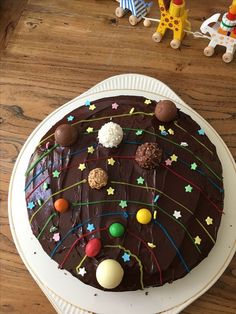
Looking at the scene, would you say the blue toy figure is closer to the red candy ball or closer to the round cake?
the round cake

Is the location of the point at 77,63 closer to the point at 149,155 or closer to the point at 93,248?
the point at 149,155

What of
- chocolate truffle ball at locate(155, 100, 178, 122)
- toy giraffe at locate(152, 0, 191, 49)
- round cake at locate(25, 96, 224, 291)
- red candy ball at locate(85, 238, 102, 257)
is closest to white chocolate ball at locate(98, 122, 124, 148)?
round cake at locate(25, 96, 224, 291)

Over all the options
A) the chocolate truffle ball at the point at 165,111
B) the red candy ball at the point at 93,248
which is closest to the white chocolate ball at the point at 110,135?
the chocolate truffle ball at the point at 165,111

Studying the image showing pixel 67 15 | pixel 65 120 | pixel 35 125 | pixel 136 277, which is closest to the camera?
pixel 136 277

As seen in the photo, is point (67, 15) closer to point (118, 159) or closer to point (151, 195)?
point (118, 159)

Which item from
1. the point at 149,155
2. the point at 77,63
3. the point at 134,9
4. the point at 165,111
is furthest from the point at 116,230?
the point at 134,9

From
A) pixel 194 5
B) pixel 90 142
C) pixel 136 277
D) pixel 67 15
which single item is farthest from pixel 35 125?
pixel 194 5

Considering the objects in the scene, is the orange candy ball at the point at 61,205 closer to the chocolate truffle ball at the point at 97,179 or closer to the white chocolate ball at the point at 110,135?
the chocolate truffle ball at the point at 97,179
